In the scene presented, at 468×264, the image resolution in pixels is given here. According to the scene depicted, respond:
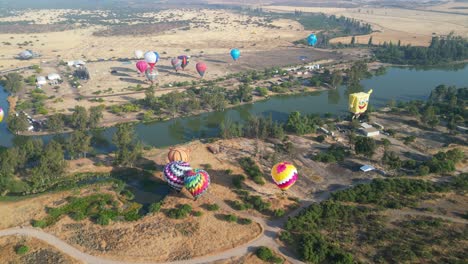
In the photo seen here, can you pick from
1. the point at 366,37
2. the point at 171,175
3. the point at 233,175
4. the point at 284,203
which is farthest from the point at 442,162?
the point at 366,37

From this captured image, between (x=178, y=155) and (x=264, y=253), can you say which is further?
(x=178, y=155)

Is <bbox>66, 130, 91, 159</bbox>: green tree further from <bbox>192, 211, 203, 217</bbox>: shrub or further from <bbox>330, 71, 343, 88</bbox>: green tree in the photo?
<bbox>330, 71, 343, 88</bbox>: green tree

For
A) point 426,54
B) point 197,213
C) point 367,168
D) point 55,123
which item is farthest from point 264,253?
point 426,54

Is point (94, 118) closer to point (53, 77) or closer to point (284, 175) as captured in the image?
point (53, 77)

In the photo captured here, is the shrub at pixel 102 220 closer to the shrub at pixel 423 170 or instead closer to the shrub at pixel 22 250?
the shrub at pixel 22 250

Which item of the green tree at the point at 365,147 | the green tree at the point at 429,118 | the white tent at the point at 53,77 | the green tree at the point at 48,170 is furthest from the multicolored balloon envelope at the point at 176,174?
the white tent at the point at 53,77
